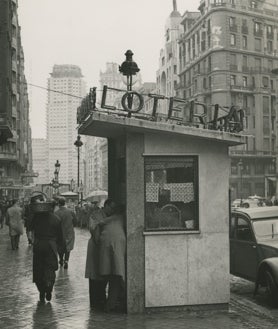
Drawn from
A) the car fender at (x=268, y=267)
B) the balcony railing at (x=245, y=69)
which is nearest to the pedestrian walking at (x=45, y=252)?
the car fender at (x=268, y=267)

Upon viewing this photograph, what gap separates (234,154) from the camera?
87.4 meters

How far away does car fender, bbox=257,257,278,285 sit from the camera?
32.9 feet

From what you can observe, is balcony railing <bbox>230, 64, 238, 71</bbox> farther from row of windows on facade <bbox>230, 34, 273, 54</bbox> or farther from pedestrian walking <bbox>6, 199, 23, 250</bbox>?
pedestrian walking <bbox>6, 199, 23, 250</bbox>

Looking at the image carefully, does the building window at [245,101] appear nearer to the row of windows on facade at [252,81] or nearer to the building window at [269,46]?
the row of windows on facade at [252,81]

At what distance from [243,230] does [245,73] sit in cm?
8047

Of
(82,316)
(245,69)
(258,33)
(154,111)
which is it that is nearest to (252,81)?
(245,69)

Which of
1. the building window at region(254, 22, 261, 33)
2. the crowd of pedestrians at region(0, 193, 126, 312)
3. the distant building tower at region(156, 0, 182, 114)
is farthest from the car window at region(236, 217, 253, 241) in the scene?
the distant building tower at region(156, 0, 182, 114)

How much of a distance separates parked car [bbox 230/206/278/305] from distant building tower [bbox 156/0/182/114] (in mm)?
105887

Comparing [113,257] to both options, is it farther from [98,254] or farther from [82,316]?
[82,316]

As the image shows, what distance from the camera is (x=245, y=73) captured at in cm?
8975

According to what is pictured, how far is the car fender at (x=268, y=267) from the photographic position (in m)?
10.0

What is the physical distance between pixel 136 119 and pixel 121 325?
3062mm

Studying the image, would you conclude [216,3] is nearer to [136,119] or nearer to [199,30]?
[199,30]

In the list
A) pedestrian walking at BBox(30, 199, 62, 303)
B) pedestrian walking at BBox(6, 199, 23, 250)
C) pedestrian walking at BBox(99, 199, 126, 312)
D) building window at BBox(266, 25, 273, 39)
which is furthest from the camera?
building window at BBox(266, 25, 273, 39)
